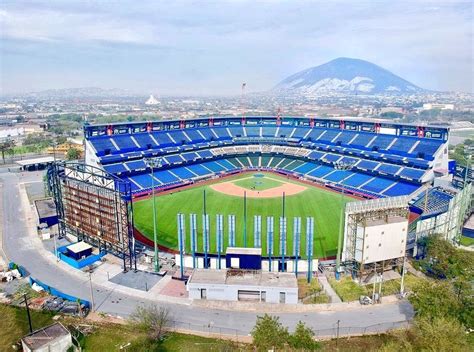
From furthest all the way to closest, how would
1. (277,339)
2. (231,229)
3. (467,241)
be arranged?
(467,241), (231,229), (277,339)

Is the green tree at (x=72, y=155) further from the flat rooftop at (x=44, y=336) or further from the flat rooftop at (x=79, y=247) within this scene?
the flat rooftop at (x=44, y=336)

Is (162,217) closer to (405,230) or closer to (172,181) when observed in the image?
(172,181)

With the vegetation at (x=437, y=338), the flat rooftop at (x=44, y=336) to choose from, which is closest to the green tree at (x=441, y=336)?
the vegetation at (x=437, y=338)

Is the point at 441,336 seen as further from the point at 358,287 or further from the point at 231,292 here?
the point at 231,292

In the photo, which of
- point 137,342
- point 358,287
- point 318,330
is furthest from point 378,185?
point 137,342

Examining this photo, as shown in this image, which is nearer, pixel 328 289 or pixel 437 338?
pixel 437 338
